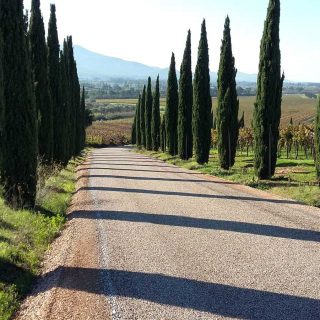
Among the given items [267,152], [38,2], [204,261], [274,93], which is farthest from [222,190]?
[38,2]

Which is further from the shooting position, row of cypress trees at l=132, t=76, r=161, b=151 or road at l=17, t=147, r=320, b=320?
row of cypress trees at l=132, t=76, r=161, b=151

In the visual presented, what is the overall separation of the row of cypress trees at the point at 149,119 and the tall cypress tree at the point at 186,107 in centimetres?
1600

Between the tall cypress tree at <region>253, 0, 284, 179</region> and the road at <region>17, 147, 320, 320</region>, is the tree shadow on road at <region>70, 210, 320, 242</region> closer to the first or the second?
the road at <region>17, 147, 320, 320</region>

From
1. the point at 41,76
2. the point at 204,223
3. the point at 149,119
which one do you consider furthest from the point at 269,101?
Result: the point at 149,119

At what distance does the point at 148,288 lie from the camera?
7.19 metres

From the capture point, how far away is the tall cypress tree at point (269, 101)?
22.4m

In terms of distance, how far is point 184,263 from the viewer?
839 centimetres

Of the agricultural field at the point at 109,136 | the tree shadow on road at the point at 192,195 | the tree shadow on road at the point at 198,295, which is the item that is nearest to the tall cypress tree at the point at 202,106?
the tree shadow on road at the point at 192,195

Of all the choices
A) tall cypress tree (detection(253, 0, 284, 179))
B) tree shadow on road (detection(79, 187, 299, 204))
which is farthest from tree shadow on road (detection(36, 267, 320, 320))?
tall cypress tree (detection(253, 0, 284, 179))

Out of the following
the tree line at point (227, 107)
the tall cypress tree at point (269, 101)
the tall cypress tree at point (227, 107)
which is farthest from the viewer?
the tall cypress tree at point (227, 107)

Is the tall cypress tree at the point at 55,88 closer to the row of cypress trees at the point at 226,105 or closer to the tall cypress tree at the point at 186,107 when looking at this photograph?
the row of cypress trees at the point at 226,105

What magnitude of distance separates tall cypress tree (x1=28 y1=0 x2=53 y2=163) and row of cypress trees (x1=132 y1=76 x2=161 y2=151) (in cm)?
3232

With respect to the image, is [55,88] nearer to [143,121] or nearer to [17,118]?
[17,118]

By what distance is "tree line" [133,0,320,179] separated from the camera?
2252 centimetres
